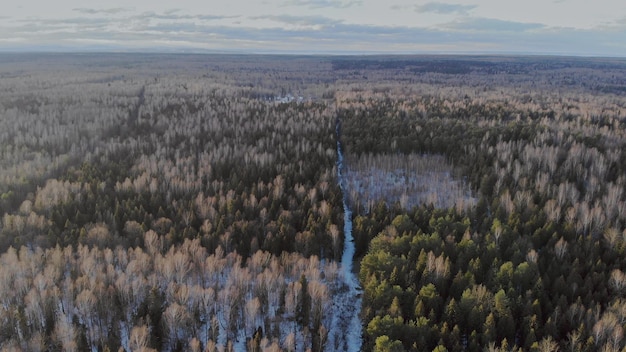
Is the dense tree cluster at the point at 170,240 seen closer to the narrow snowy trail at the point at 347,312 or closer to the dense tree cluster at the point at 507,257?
the narrow snowy trail at the point at 347,312

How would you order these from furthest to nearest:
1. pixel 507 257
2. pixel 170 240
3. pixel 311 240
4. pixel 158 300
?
1. pixel 311 240
2. pixel 170 240
3. pixel 507 257
4. pixel 158 300

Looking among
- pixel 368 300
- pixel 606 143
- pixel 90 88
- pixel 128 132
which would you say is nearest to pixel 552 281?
pixel 368 300

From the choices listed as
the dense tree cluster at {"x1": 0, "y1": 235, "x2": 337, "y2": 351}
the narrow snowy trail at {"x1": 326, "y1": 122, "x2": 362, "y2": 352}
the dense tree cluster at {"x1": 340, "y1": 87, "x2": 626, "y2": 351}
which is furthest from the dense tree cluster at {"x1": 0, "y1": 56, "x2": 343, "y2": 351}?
the dense tree cluster at {"x1": 340, "y1": 87, "x2": 626, "y2": 351}

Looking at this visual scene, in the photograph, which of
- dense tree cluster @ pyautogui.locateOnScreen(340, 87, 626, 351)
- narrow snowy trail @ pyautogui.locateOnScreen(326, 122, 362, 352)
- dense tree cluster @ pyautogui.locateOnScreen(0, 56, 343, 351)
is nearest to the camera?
dense tree cluster @ pyautogui.locateOnScreen(340, 87, 626, 351)

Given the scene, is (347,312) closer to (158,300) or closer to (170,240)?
(158,300)

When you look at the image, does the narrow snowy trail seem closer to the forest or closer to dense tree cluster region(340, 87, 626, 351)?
the forest

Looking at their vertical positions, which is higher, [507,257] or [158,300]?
[507,257]

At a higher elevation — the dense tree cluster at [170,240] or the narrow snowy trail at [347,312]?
the dense tree cluster at [170,240]

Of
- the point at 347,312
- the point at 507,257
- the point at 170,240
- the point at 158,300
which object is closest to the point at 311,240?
the point at 347,312

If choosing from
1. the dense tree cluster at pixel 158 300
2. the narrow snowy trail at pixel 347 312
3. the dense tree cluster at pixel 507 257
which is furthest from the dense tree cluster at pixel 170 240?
the dense tree cluster at pixel 507 257
